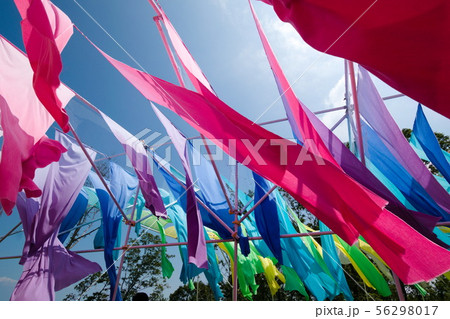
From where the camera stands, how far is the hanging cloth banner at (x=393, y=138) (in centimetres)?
276

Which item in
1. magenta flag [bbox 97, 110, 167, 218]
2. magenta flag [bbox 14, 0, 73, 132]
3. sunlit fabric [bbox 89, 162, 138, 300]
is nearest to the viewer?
magenta flag [bbox 14, 0, 73, 132]

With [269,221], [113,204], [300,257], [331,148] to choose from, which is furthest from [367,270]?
[113,204]

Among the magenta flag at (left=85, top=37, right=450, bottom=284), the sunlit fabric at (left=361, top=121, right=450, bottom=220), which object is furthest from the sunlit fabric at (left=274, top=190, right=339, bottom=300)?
the magenta flag at (left=85, top=37, right=450, bottom=284)

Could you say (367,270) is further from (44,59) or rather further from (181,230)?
(44,59)

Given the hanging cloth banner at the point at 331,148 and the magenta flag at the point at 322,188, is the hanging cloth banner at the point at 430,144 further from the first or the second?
the magenta flag at the point at 322,188

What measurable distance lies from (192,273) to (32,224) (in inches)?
100

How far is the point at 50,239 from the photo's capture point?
379cm

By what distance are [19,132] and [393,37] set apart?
2666mm

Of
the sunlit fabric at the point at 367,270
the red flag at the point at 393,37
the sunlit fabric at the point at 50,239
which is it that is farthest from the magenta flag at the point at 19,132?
the sunlit fabric at the point at 367,270

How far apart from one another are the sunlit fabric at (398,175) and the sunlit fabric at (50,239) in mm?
3997

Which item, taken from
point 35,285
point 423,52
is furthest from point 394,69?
point 35,285

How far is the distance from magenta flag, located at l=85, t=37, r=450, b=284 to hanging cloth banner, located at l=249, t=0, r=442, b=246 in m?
0.25

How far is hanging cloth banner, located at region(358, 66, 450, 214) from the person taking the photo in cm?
276

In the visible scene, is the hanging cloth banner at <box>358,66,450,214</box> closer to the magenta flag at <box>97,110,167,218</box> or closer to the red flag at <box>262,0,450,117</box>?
the red flag at <box>262,0,450,117</box>
